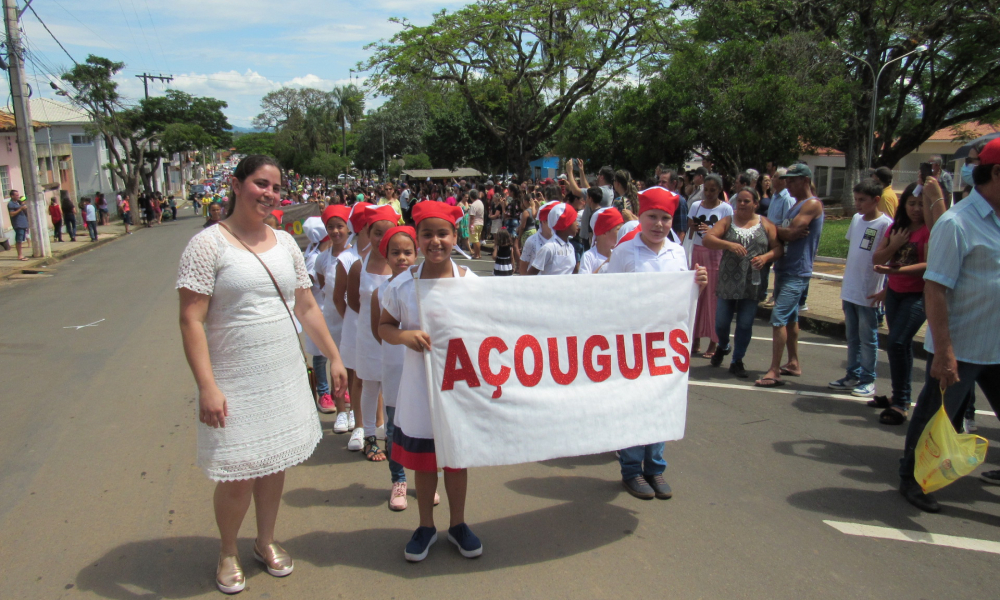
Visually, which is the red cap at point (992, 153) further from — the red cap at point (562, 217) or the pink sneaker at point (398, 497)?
the pink sneaker at point (398, 497)

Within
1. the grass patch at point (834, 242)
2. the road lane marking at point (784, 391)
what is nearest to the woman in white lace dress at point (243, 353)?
the road lane marking at point (784, 391)

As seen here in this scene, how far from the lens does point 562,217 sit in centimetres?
569

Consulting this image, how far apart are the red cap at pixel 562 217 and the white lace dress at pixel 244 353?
121 inches

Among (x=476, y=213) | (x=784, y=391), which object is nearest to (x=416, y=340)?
(x=784, y=391)

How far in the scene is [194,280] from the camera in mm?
2750

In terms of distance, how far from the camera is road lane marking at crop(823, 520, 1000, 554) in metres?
3.48

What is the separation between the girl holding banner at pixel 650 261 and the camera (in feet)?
13.1

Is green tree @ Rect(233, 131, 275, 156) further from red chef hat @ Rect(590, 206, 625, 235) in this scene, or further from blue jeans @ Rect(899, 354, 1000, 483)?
blue jeans @ Rect(899, 354, 1000, 483)

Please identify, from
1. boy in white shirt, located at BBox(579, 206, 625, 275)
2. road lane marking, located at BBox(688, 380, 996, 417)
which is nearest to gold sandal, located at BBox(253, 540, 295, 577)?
boy in white shirt, located at BBox(579, 206, 625, 275)

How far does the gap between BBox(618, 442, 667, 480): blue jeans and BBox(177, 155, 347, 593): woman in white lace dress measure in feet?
6.31

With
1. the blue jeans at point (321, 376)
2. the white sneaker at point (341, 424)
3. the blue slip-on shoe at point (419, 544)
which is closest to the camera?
the blue slip-on shoe at point (419, 544)

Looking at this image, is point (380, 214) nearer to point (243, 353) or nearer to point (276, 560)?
point (243, 353)

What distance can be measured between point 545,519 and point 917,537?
1.95m

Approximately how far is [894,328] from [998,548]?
2.01 m
